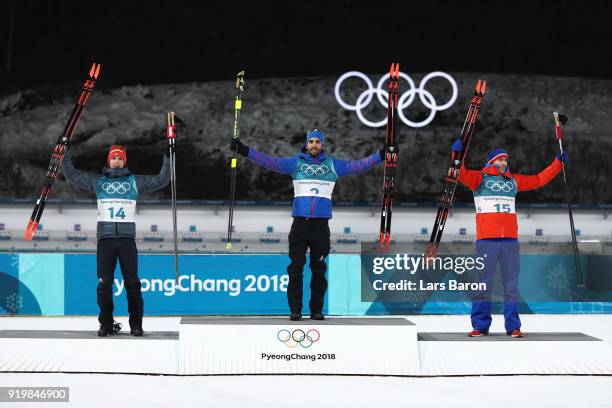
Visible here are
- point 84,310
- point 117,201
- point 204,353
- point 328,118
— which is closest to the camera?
point 204,353

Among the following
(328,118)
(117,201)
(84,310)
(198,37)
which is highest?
(198,37)

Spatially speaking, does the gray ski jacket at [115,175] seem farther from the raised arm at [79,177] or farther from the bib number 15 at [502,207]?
the bib number 15 at [502,207]

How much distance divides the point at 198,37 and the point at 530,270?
37.9ft

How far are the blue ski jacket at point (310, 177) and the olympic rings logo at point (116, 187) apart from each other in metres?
1.21

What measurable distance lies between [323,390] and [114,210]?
2719mm

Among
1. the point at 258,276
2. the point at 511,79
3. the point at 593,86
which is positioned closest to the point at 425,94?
the point at 511,79

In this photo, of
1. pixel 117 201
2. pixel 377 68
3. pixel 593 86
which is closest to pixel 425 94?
pixel 377 68

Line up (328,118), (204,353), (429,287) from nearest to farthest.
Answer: (204,353), (429,287), (328,118)

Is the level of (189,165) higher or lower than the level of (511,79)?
lower

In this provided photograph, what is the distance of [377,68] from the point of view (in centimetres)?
2122

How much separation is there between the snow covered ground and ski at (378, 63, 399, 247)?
2.08 meters

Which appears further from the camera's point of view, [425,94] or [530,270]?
[425,94]

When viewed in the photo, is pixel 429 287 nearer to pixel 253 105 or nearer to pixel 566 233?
pixel 566 233

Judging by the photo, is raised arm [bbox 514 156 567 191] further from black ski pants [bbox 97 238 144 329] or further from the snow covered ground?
black ski pants [bbox 97 238 144 329]
